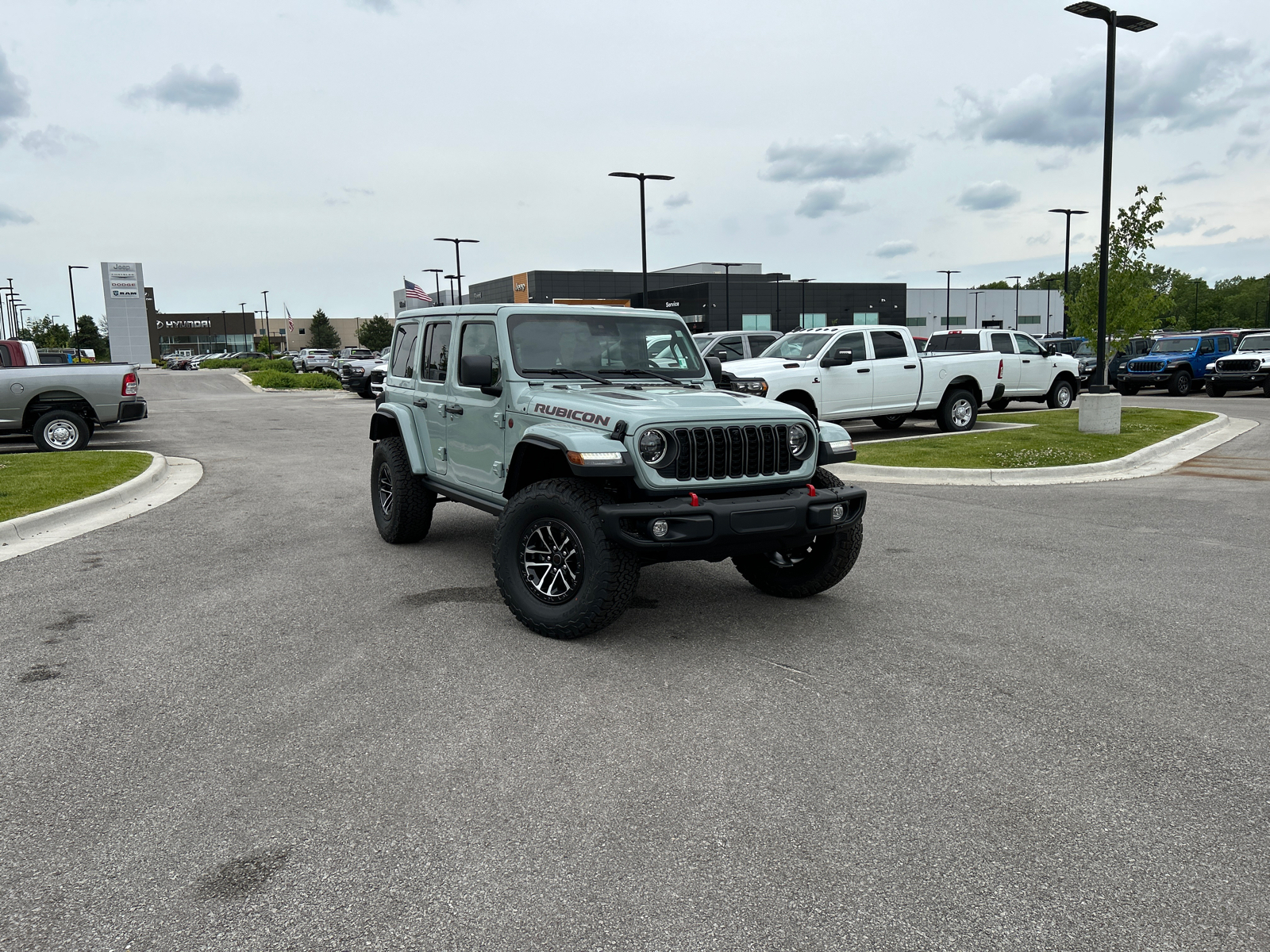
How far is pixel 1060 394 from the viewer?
22125 millimetres

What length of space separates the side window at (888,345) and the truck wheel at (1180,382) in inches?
658

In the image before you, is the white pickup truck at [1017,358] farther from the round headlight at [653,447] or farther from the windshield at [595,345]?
the round headlight at [653,447]

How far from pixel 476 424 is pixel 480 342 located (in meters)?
0.61

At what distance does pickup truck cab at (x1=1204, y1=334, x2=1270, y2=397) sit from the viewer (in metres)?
26.8

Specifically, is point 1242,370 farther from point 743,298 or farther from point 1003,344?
point 743,298

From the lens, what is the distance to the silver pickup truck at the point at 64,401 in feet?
50.1

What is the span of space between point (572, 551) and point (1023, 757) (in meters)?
2.54

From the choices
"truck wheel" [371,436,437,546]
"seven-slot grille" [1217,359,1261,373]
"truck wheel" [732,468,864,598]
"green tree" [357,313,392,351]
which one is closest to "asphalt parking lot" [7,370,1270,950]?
"truck wheel" [732,468,864,598]

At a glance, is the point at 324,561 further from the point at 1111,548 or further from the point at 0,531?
the point at 1111,548

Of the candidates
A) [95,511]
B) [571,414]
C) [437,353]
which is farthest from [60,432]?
[571,414]

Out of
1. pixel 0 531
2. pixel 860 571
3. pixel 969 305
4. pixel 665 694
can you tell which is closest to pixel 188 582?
pixel 0 531

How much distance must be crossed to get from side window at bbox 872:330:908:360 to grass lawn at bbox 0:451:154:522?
1114 centimetres

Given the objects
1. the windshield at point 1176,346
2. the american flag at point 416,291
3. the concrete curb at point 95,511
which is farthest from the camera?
the american flag at point 416,291

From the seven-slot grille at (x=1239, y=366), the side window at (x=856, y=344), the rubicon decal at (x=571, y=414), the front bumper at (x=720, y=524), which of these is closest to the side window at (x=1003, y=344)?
the side window at (x=856, y=344)
